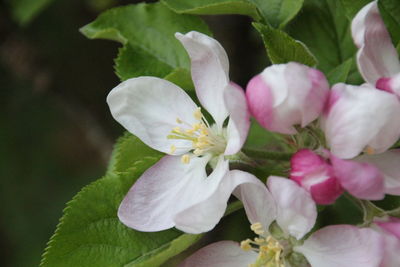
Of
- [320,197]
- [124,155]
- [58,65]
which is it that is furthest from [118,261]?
[58,65]

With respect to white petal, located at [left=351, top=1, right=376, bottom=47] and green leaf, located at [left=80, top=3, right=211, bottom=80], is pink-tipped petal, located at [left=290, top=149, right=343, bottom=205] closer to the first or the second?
white petal, located at [left=351, top=1, right=376, bottom=47]

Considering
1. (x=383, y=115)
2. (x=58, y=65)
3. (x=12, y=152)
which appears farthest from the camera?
(x=12, y=152)

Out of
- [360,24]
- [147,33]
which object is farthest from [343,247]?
[147,33]

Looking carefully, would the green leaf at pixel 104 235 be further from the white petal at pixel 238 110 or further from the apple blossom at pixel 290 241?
the white petal at pixel 238 110

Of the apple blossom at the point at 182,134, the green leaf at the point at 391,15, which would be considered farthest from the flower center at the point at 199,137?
the green leaf at the point at 391,15

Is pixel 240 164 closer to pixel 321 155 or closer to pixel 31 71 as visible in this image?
pixel 321 155

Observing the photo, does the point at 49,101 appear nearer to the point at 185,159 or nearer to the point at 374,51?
the point at 185,159
